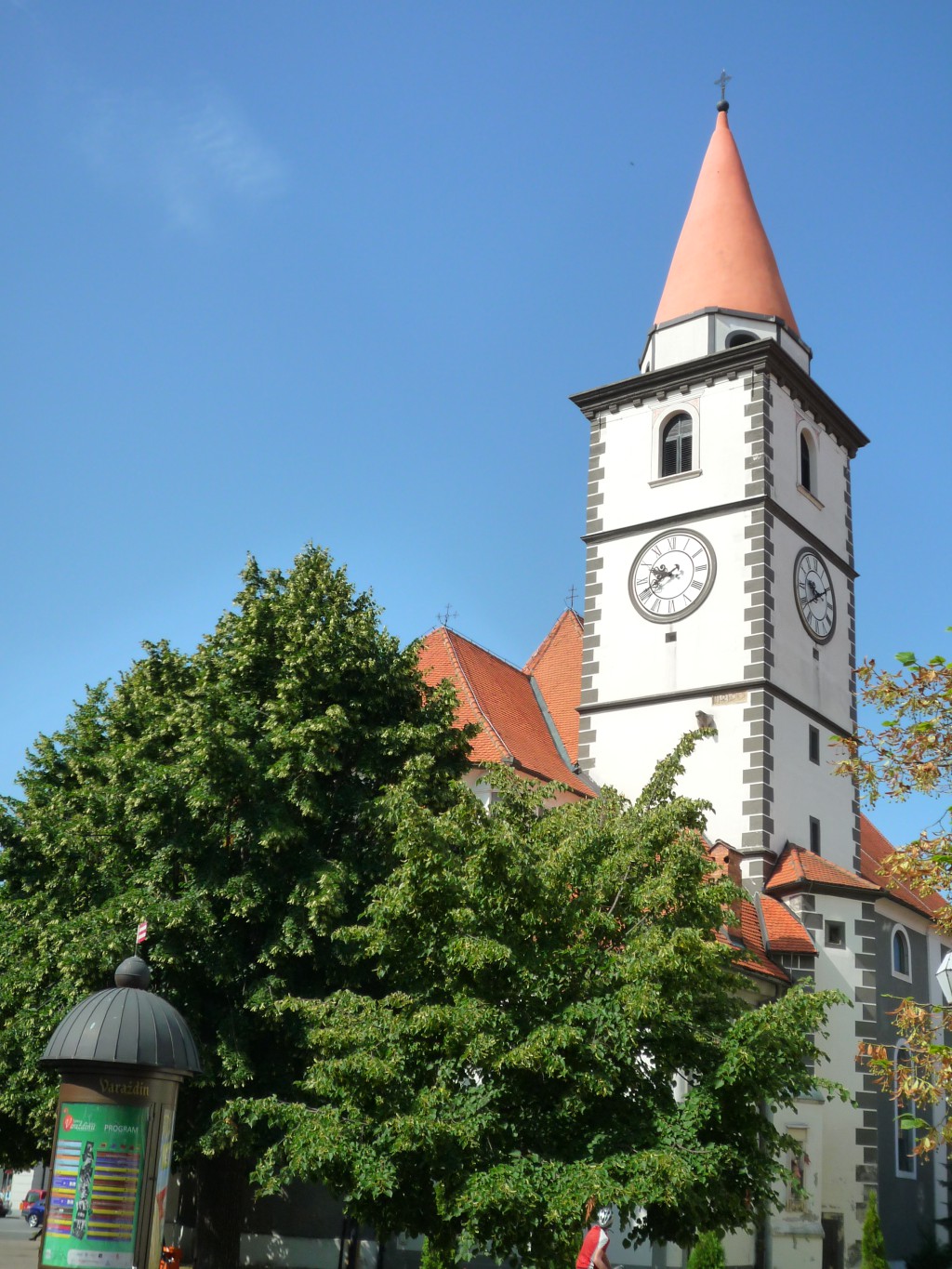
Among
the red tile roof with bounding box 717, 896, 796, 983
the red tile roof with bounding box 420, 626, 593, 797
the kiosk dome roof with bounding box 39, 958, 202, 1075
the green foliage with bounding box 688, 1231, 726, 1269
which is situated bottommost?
the green foliage with bounding box 688, 1231, 726, 1269

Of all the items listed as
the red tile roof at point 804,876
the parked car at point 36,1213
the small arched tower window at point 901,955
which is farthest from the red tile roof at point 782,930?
the parked car at point 36,1213

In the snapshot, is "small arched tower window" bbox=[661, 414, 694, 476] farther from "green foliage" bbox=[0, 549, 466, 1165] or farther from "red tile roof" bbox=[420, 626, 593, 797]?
"green foliage" bbox=[0, 549, 466, 1165]

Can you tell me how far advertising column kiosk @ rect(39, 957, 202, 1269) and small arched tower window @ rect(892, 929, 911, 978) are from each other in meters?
21.0

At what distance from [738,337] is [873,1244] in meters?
19.1

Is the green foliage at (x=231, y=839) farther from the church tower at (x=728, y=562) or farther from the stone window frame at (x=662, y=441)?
the stone window frame at (x=662, y=441)

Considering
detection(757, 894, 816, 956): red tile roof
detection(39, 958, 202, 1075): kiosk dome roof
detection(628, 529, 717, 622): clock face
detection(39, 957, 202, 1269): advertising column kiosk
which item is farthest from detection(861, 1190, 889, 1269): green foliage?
detection(39, 958, 202, 1075): kiosk dome roof

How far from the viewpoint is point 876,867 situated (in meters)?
27.8

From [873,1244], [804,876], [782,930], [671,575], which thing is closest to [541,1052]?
[782,930]

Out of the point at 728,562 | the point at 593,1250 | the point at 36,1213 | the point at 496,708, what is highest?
the point at 728,562

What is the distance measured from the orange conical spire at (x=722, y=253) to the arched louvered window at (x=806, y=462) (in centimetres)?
264

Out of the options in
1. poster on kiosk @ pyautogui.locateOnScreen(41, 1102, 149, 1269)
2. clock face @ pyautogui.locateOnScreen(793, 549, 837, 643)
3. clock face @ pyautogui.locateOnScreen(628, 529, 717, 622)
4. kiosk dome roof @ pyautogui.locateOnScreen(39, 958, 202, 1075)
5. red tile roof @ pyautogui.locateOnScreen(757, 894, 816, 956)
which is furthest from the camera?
clock face @ pyautogui.locateOnScreen(793, 549, 837, 643)

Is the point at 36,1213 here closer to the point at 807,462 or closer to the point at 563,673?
the point at 563,673

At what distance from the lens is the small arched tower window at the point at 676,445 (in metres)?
32.2

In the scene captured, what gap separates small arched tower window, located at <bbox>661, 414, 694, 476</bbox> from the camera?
1266 inches
